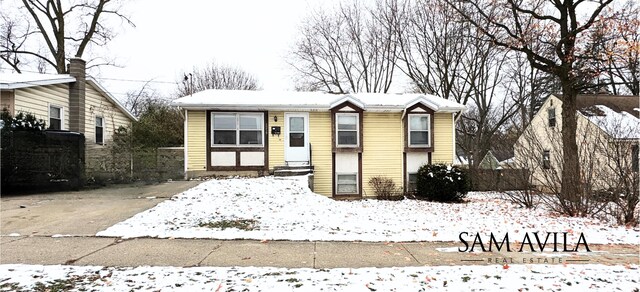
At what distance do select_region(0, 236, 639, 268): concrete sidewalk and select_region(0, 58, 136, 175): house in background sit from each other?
8418 mm

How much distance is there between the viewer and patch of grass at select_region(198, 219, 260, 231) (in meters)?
6.43

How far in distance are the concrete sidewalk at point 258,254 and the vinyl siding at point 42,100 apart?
845 cm

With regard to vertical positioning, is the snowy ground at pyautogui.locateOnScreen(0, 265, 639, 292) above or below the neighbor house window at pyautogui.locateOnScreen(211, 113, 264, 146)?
below

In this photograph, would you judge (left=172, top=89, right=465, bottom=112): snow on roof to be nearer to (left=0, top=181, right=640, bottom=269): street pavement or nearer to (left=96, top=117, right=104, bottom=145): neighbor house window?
(left=96, top=117, right=104, bottom=145): neighbor house window

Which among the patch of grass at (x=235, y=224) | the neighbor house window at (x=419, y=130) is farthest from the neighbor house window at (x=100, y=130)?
the neighbor house window at (x=419, y=130)

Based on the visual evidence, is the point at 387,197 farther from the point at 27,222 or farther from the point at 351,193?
the point at 27,222

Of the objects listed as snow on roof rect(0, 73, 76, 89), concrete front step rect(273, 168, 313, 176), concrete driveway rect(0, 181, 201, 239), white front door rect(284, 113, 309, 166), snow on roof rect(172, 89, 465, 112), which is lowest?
concrete driveway rect(0, 181, 201, 239)

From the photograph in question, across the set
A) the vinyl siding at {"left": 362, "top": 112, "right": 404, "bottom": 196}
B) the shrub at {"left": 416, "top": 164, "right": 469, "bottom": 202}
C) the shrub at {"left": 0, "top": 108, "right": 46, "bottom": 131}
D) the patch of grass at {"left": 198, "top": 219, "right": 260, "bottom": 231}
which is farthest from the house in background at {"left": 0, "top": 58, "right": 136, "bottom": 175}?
the shrub at {"left": 416, "top": 164, "right": 469, "bottom": 202}

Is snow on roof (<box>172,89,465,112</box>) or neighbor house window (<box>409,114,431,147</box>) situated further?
neighbor house window (<box>409,114,431,147</box>)

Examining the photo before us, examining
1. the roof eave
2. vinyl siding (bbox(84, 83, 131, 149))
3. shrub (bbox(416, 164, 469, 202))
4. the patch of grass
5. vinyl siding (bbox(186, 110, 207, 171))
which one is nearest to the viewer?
the patch of grass

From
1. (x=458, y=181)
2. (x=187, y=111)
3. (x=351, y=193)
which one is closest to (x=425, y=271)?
(x=458, y=181)

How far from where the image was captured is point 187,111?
44.4ft

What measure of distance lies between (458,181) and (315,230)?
8.46m

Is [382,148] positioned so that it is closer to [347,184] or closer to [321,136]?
[347,184]
